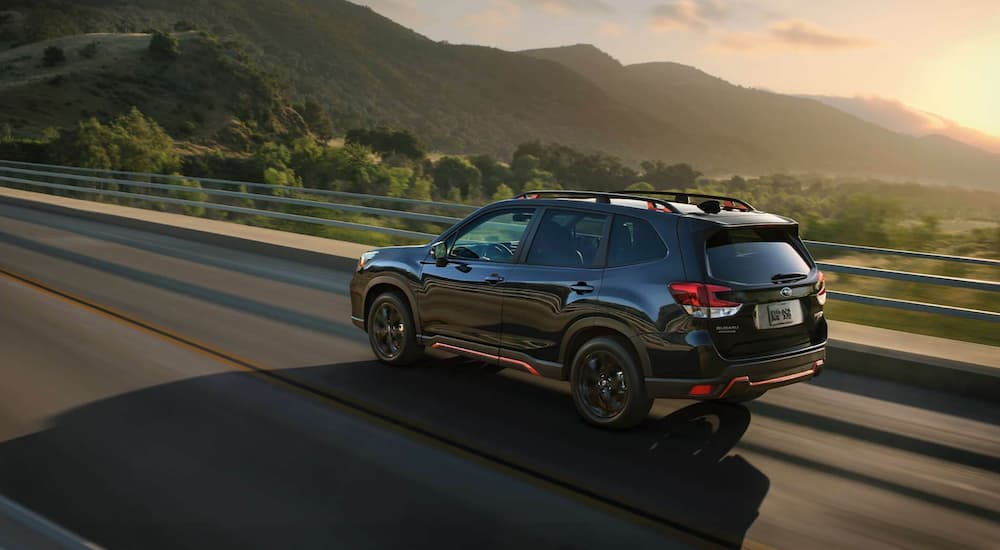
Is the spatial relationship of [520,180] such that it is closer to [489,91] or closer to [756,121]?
[756,121]

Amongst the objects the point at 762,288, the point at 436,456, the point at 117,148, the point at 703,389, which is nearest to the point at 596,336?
the point at 703,389

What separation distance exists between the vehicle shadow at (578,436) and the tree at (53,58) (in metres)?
132

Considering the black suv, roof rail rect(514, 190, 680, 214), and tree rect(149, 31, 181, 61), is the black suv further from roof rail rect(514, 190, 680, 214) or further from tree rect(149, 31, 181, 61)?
tree rect(149, 31, 181, 61)

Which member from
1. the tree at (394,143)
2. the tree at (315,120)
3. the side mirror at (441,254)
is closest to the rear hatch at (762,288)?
the side mirror at (441,254)

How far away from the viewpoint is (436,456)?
5.66 m

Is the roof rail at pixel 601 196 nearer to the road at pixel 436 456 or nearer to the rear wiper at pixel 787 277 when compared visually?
the rear wiper at pixel 787 277

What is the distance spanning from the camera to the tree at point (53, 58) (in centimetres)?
12256

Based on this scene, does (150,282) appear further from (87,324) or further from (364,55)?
(364,55)

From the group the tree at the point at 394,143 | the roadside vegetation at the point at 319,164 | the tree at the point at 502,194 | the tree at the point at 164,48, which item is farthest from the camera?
the tree at the point at 164,48

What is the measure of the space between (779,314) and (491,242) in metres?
2.53

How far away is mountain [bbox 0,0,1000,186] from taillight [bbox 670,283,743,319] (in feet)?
348

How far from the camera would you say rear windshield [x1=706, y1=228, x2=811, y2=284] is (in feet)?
19.4

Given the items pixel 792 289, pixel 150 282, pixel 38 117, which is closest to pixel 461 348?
pixel 792 289

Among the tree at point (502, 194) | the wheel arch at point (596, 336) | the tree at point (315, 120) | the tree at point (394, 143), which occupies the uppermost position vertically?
the tree at point (315, 120)
